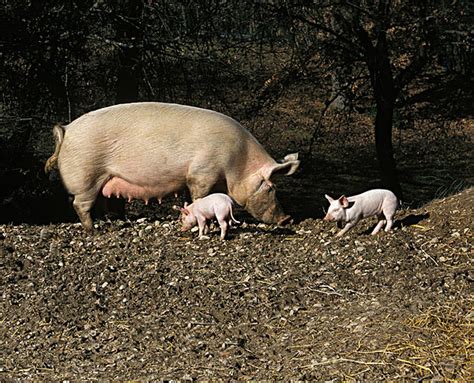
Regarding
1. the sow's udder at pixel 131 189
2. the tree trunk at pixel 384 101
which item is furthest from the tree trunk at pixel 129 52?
the tree trunk at pixel 384 101

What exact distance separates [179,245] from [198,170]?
2.76 ft

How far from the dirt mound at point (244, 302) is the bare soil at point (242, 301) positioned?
0.04 ft

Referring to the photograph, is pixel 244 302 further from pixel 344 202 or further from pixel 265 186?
pixel 265 186

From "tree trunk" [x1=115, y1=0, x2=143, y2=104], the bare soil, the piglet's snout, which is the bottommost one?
the piglet's snout

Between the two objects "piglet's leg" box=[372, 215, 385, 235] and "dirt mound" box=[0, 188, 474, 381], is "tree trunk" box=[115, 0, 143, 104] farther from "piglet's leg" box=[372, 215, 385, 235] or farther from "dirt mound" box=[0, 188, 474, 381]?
"piglet's leg" box=[372, 215, 385, 235]

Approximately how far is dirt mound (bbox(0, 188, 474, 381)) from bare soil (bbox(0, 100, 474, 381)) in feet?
0.04

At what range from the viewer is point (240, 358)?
17.6 ft

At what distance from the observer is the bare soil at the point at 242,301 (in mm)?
5230

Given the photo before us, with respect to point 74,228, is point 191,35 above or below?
above

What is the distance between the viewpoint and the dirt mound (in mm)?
5238

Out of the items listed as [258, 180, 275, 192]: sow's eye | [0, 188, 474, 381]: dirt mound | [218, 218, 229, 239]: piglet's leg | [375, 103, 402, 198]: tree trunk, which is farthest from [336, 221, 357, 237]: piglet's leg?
[375, 103, 402, 198]: tree trunk

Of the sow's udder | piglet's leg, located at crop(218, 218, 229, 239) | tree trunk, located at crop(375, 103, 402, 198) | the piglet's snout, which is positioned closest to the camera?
piglet's leg, located at crop(218, 218, 229, 239)

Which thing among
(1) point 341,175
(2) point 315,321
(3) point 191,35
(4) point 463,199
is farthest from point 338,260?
(1) point 341,175

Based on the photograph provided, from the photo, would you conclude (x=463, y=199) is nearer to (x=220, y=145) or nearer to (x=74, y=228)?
(x=220, y=145)
